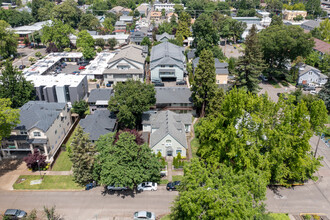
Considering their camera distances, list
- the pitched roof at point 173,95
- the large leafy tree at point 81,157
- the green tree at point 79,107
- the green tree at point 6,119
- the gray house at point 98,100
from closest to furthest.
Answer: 1. the large leafy tree at point 81,157
2. the green tree at point 6,119
3. the green tree at point 79,107
4. the pitched roof at point 173,95
5. the gray house at point 98,100

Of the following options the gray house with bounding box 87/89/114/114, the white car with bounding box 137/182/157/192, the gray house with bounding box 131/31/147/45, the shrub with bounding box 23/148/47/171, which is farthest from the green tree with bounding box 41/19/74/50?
the white car with bounding box 137/182/157/192

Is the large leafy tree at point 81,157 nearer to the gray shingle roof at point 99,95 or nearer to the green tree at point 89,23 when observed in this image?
the gray shingle roof at point 99,95

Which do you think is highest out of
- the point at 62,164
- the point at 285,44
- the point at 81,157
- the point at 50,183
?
the point at 285,44

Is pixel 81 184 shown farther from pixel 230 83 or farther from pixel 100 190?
pixel 230 83

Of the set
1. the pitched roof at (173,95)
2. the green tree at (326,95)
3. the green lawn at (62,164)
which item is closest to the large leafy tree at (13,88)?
the green lawn at (62,164)

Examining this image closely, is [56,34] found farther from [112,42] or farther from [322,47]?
[322,47]

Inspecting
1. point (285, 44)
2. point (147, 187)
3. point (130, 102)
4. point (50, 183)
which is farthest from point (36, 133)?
point (285, 44)
